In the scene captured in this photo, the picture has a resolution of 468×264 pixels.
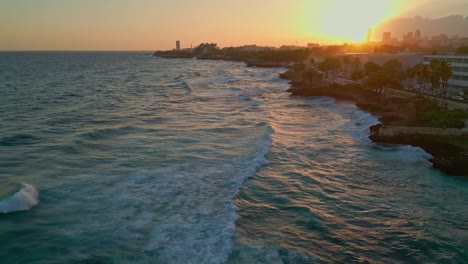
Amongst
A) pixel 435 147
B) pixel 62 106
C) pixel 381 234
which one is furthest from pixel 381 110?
pixel 62 106

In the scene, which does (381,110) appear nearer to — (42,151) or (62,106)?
(42,151)

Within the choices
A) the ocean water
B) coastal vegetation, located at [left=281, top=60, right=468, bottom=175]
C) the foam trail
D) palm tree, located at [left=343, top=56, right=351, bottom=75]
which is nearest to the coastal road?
coastal vegetation, located at [left=281, top=60, right=468, bottom=175]

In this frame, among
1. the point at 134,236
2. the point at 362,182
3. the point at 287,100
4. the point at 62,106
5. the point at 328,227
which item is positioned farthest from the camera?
the point at 287,100

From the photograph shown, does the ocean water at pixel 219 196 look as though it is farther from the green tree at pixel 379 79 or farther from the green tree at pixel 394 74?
the green tree at pixel 394 74

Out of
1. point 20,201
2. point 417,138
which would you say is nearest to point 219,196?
point 20,201

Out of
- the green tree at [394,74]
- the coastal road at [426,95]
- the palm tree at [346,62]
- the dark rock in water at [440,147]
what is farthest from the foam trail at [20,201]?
the palm tree at [346,62]

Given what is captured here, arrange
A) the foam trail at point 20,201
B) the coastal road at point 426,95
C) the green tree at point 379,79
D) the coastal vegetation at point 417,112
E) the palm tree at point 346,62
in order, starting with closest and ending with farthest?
the foam trail at point 20,201, the coastal vegetation at point 417,112, the coastal road at point 426,95, the green tree at point 379,79, the palm tree at point 346,62

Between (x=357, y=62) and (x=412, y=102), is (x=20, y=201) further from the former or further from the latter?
(x=357, y=62)
